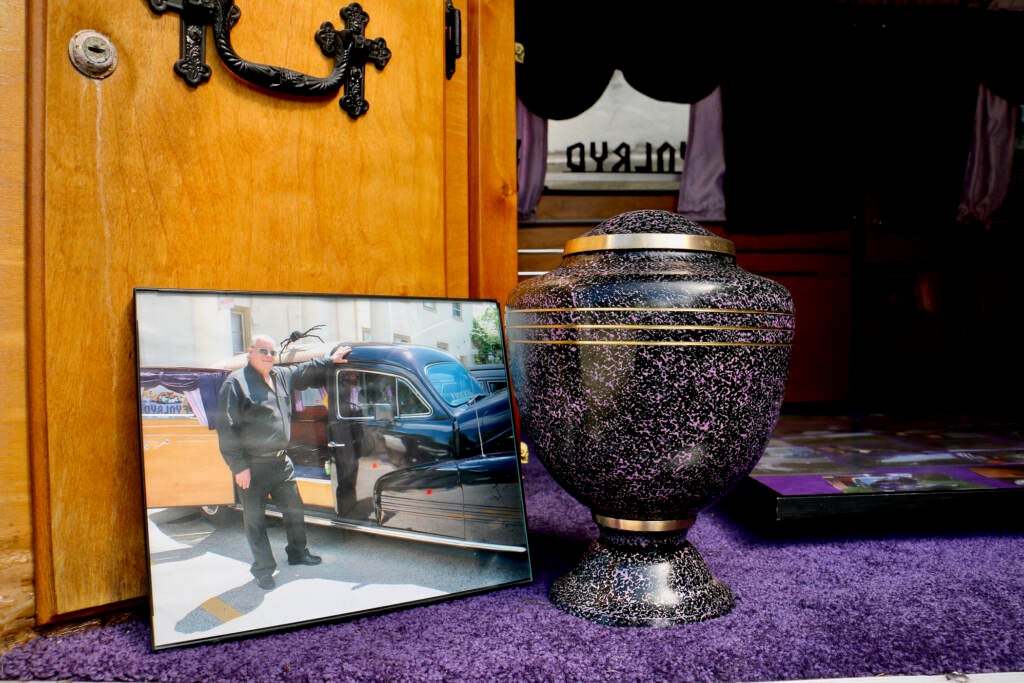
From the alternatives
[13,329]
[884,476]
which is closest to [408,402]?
[13,329]

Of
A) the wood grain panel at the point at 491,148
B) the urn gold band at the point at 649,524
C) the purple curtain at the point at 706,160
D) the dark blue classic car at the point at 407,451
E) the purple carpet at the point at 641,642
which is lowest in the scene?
the purple carpet at the point at 641,642

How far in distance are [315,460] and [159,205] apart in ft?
1.23

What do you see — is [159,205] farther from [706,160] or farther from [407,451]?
[706,160]

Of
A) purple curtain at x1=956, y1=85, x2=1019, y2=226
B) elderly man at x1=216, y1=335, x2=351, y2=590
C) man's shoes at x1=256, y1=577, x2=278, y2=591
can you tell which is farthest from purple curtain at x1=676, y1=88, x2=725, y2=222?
man's shoes at x1=256, y1=577, x2=278, y2=591

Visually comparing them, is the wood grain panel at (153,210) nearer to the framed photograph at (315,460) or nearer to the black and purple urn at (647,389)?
the framed photograph at (315,460)

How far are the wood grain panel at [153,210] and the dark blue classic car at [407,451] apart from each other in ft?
0.52

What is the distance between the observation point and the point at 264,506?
2.62ft

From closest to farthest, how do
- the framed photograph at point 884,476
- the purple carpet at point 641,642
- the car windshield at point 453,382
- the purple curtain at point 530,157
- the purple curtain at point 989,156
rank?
the purple carpet at point 641,642, the car windshield at point 453,382, the framed photograph at point 884,476, the purple curtain at point 530,157, the purple curtain at point 989,156

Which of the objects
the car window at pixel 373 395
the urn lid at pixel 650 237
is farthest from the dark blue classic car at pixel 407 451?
the urn lid at pixel 650 237

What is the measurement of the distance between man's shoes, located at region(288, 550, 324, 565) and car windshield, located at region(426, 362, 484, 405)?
264mm

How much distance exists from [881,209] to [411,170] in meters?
3.14

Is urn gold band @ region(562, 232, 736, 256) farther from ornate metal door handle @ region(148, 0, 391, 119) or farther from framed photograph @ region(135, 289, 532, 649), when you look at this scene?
ornate metal door handle @ region(148, 0, 391, 119)

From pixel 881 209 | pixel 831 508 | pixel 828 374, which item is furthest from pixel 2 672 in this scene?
pixel 881 209

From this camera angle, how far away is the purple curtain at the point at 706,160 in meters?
3.06
